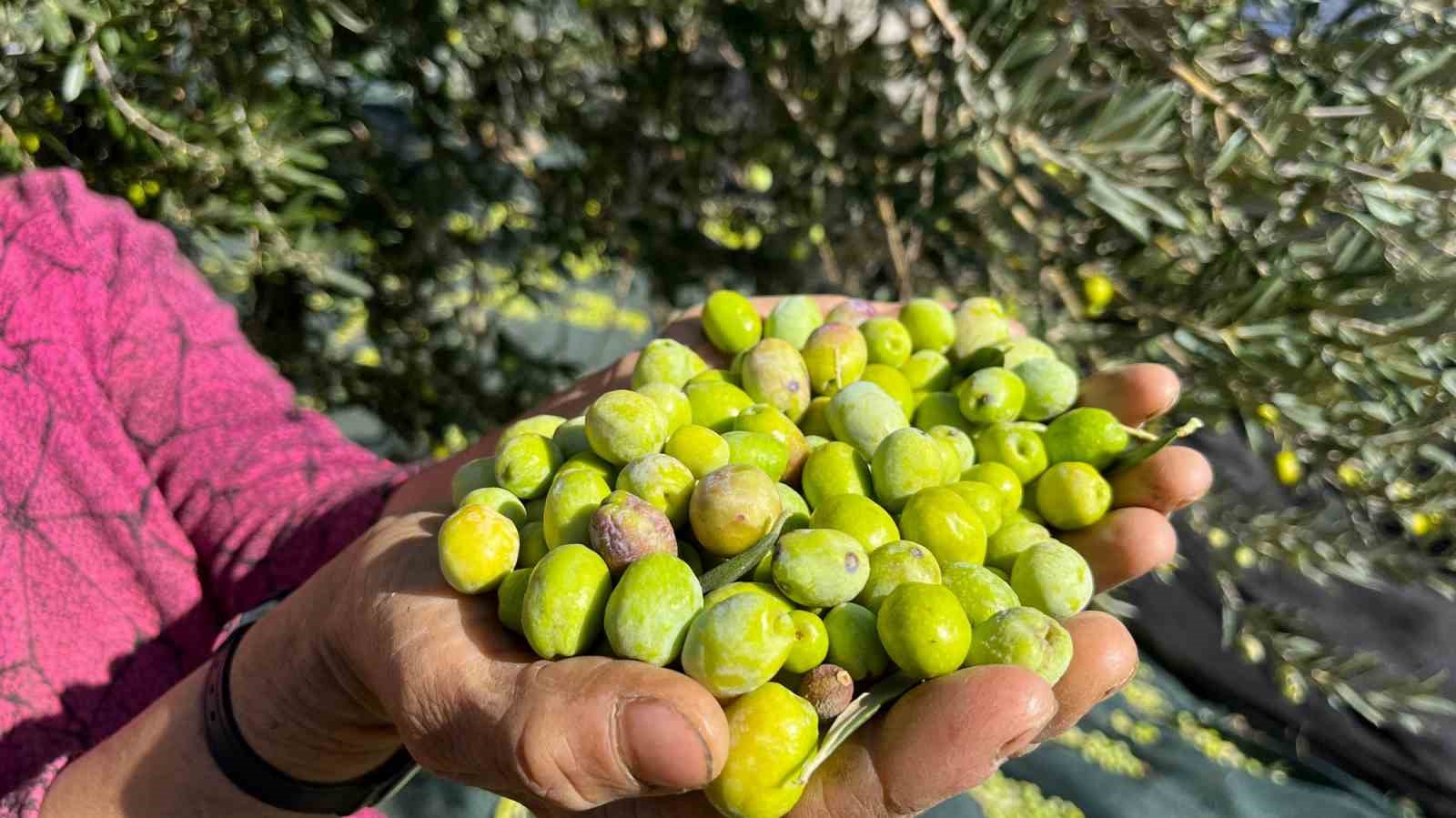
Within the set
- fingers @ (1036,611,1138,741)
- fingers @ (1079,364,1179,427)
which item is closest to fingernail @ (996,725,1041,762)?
fingers @ (1036,611,1138,741)

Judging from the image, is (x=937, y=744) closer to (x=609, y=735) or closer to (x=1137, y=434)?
(x=609, y=735)

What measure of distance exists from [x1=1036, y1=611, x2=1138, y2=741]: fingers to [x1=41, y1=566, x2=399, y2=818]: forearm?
735 mm

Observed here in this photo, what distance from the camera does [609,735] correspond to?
0.73 metres

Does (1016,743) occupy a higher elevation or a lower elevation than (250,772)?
higher

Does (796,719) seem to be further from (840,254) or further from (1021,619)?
(840,254)

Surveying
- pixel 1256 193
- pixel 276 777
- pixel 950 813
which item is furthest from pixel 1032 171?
pixel 276 777

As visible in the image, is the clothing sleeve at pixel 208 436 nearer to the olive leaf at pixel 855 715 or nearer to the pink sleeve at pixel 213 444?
the pink sleeve at pixel 213 444

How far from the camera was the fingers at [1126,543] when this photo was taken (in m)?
1.18

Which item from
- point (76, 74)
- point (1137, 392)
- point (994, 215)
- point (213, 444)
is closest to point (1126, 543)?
point (1137, 392)

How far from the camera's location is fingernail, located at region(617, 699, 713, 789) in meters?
0.72

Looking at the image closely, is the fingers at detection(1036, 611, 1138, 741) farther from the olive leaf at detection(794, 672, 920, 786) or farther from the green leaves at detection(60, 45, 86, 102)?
the green leaves at detection(60, 45, 86, 102)

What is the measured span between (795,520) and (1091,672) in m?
0.35

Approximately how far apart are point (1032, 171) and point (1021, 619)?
1387 mm

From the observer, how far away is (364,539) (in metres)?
1.07
